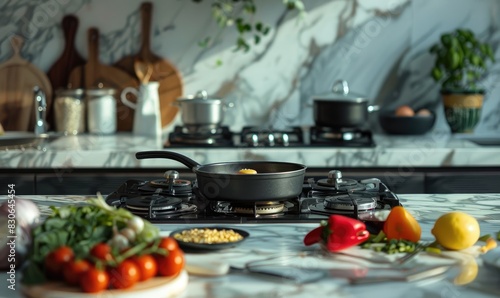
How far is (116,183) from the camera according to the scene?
302cm

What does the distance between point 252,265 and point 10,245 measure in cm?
44

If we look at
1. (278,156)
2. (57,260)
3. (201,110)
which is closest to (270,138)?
(278,156)

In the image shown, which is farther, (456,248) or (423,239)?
(423,239)

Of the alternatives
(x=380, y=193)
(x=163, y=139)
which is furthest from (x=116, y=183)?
(x=380, y=193)

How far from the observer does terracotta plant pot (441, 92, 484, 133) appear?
3508 millimetres

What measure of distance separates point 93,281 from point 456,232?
72 cm

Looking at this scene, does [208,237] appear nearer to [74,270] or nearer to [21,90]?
[74,270]

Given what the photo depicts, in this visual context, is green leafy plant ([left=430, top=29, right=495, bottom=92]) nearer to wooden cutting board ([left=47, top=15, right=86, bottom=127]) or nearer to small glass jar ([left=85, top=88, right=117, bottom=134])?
small glass jar ([left=85, top=88, right=117, bottom=134])

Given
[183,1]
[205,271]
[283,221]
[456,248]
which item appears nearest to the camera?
[205,271]

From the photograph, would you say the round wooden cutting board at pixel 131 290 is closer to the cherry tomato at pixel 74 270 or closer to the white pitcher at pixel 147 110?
the cherry tomato at pixel 74 270

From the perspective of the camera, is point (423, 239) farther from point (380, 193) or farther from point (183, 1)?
point (183, 1)

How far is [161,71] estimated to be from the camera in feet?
12.0

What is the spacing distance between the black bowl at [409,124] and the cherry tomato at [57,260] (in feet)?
8.13

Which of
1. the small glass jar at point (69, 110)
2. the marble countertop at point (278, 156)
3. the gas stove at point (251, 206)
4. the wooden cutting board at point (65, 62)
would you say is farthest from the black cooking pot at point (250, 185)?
the wooden cutting board at point (65, 62)
